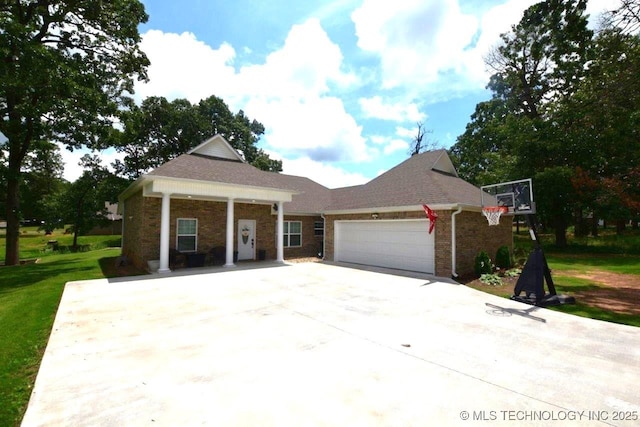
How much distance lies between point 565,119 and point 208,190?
20655mm

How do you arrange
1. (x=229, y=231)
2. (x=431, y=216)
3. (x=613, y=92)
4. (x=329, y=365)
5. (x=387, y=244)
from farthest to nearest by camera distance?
(x=387, y=244) < (x=229, y=231) < (x=431, y=216) < (x=613, y=92) < (x=329, y=365)

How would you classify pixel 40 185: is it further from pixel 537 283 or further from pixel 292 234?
pixel 537 283

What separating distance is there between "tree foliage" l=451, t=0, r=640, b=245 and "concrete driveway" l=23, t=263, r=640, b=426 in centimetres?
917

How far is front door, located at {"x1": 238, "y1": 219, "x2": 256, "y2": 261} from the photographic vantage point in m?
16.8

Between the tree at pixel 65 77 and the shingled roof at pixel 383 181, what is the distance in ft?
17.9

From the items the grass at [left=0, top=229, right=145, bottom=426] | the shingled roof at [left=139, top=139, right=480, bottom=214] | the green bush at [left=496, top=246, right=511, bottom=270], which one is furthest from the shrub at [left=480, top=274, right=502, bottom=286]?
the grass at [left=0, top=229, right=145, bottom=426]

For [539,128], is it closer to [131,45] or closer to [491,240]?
[491,240]

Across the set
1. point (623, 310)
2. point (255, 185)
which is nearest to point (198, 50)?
point (255, 185)

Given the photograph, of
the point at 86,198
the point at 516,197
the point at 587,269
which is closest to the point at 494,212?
the point at 516,197

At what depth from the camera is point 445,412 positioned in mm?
3395

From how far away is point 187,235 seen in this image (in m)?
14.8

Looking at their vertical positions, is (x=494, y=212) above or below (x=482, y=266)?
above

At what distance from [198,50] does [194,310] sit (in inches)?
449

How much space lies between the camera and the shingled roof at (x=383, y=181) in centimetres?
1321
